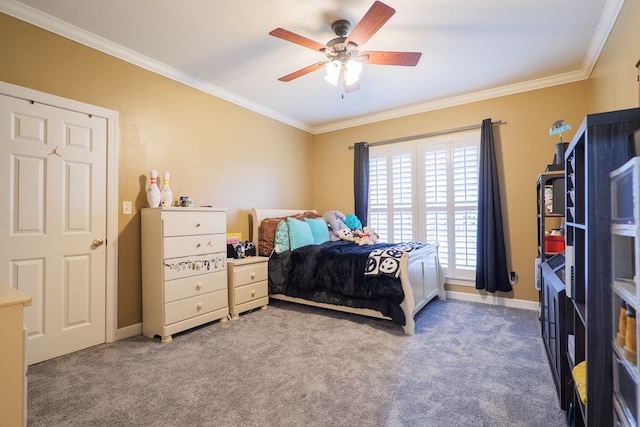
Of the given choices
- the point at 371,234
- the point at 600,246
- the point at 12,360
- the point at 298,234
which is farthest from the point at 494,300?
the point at 12,360

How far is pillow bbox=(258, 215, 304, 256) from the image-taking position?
3826mm

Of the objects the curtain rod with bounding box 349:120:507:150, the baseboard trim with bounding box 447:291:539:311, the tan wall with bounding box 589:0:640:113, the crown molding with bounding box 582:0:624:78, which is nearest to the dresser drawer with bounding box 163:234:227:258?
the curtain rod with bounding box 349:120:507:150

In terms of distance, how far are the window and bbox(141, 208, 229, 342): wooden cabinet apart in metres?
2.49

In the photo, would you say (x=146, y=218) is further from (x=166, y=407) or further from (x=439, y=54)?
(x=439, y=54)

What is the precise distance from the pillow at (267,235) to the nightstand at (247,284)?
159 mm

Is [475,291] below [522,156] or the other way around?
below

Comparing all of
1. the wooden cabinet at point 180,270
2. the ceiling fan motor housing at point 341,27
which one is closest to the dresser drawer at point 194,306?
the wooden cabinet at point 180,270

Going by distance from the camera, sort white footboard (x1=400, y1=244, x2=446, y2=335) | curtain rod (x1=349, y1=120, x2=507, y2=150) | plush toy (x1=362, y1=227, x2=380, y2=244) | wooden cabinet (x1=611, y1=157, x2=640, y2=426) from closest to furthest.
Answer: wooden cabinet (x1=611, y1=157, x2=640, y2=426) < white footboard (x1=400, y1=244, x2=446, y2=335) < curtain rod (x1=349, y1=120, x2=507, y2=150) < plush toy (x1=362, y1=227, x2=380, y2=244)

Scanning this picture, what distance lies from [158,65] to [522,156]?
407 cm

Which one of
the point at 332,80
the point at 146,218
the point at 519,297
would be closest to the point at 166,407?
the point at 146,218

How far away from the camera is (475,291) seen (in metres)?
3.83

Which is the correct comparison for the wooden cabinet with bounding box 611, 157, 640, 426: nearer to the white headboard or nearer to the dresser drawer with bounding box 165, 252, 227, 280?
the dresser drawer with bounding box 165, 252, 227, 280

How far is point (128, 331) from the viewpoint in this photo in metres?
2.79

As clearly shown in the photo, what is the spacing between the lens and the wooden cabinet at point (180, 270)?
269 centimetres
